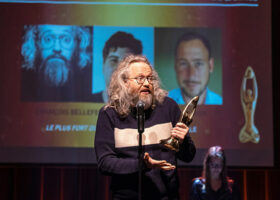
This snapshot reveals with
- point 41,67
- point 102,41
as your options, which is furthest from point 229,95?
point 41,67

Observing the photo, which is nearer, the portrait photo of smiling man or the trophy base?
the trophy base

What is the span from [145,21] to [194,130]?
132 centimetres

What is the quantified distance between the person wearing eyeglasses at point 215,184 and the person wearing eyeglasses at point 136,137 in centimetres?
163

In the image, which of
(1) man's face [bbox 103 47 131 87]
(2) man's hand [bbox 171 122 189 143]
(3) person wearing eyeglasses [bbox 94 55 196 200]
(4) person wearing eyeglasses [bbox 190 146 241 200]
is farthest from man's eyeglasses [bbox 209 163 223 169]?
(2) man's hand [bbox 171 122 189 143]

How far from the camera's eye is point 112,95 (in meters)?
2.43

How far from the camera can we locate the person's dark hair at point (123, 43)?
14.5 feet

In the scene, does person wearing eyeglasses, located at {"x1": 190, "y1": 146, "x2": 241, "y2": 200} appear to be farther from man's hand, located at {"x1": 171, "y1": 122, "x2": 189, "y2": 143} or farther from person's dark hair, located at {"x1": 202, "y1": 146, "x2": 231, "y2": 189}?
man's hand, located at {"x1": 171, "y1": 122, "x2": 189, "y2": 143}

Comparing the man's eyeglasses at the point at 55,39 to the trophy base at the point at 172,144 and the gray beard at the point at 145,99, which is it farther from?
the trophy base at the point at 172,144

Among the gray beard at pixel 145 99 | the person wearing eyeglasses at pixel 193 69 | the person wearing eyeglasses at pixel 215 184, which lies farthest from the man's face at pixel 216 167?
the gray beard at pixel 145 99

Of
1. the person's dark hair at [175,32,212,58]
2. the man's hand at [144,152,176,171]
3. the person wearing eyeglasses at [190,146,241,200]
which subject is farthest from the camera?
the person's dark hair at [175,32,212,58]

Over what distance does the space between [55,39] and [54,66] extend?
302mm

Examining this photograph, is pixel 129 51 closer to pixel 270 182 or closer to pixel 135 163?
pixel 270 182

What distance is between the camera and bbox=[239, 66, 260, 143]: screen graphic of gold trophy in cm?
438

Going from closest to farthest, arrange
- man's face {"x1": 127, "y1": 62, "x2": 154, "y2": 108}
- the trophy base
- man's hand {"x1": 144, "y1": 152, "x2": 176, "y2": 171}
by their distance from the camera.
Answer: man's hand {"x1": 144, "y1": 152, "x2": 176, "y2": 171} < the trophy base < man's face {"x1": 127, "y1": 62, "x2": 154, "y2": 108}
